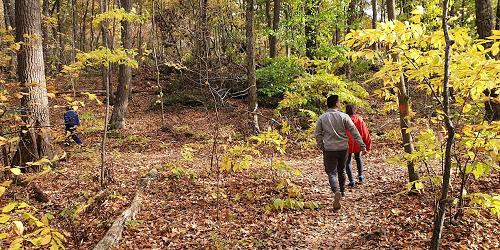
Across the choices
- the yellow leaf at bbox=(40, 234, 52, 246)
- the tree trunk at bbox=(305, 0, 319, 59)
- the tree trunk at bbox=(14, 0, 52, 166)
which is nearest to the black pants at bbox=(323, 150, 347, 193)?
the yellow leaf at bbox=(40, 234, 52, 246)

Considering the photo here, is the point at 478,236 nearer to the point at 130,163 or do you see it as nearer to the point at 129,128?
the point at 130,163

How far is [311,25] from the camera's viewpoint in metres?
13.4

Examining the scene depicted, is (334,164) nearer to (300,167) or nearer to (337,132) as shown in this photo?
(337,132)

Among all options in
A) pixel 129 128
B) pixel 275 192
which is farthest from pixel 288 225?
pixel 129 128

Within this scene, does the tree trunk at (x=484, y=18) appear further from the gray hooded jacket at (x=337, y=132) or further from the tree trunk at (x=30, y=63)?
the tree trunk at (x=30, y=63)

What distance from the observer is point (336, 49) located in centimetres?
1309

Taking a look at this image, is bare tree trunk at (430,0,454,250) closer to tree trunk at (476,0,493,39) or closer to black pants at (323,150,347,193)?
black pants at (323,150,347,193)

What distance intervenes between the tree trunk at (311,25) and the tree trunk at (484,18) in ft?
23.7

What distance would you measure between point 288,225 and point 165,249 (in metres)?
2.00

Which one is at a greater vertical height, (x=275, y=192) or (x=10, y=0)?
(x=10, y=0)

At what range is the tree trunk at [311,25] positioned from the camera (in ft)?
43.9

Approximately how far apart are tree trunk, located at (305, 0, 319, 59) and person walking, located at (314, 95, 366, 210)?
740cm

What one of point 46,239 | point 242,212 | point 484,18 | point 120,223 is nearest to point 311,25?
point 484,18

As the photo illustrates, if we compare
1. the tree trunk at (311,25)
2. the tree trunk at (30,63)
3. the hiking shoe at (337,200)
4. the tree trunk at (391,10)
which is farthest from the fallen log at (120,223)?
the tree trunk at (311,25)
